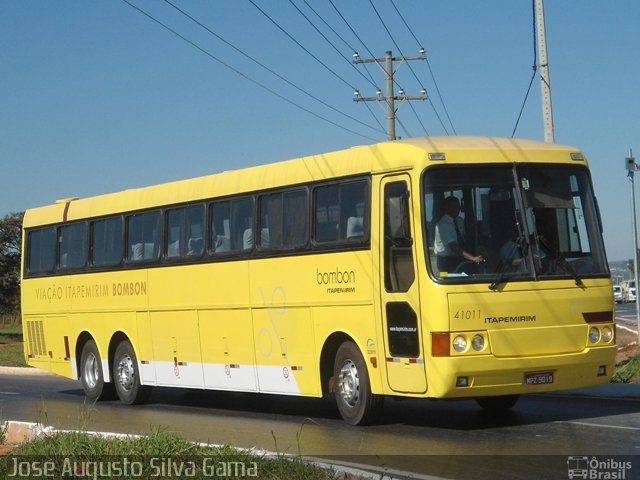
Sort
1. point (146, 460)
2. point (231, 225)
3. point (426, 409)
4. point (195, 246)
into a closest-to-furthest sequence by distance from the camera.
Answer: point (146, 460), point (426, 409), point (231, 225), point (195, 246)

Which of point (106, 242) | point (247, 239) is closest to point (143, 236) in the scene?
point (106, 242)

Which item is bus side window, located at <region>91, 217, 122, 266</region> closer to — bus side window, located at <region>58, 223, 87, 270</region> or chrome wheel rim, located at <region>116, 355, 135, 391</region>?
bus side window, located at <region>58, 223, 87, 270</region>

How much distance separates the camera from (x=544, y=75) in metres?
23.3

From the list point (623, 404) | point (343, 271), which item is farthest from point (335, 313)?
point (623, 404)

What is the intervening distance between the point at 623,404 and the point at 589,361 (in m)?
2.88

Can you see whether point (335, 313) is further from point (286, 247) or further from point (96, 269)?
point (96, 269)

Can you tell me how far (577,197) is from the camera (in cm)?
1418

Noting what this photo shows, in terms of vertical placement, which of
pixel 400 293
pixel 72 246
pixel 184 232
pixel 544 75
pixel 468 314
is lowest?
pixel 468 314

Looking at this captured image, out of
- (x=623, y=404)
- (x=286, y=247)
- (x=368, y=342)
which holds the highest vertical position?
(x=286, y=247)

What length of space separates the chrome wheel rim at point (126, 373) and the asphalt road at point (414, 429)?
1.61ft

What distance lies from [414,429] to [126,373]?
779cm

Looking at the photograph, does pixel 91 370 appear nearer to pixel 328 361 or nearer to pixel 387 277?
pixel 328 361

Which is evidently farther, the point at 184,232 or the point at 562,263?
the point at 184,232

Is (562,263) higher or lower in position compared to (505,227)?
lower
